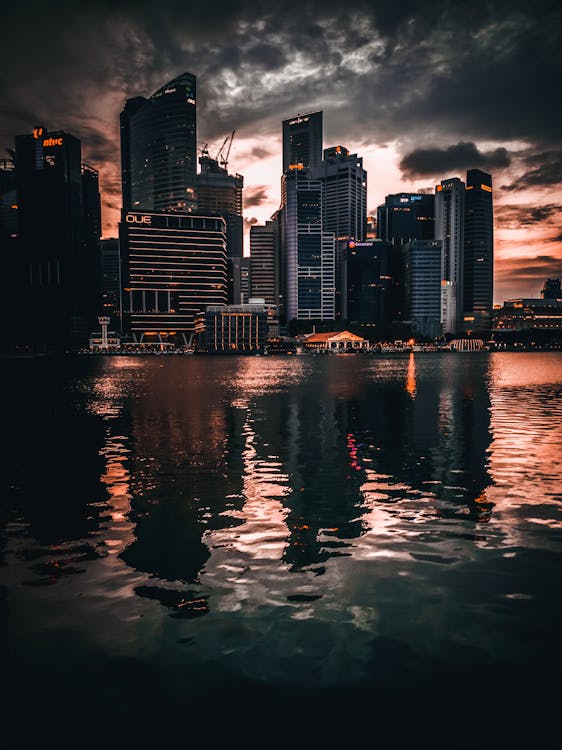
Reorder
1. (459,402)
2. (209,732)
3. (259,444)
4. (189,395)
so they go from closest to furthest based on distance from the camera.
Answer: (209,732) → (259,444) → (459,402) → (189,395)

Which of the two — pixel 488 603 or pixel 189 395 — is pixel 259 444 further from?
pixel 189 395

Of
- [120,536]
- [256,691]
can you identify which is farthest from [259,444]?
[256,691]

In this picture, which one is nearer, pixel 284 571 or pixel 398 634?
pixel 398 634

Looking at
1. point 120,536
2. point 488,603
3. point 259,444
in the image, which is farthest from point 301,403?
point 488,603

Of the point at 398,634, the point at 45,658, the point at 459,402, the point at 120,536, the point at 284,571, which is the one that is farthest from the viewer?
the point at 459,402

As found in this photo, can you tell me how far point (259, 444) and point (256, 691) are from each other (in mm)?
21723

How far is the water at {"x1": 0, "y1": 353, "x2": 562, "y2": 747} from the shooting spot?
7758 mm

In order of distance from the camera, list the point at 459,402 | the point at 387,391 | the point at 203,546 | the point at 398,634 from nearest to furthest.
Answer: the point at 398,634, the point at 203,546, the point at 459,402, the point at 387,391

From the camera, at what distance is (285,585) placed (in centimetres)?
1128

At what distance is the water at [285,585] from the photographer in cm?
776

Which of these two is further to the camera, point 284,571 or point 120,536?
point 120,536

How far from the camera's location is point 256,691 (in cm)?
775

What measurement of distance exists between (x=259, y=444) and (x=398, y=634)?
20.4 m

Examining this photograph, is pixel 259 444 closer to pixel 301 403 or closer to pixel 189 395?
pixel 301 403
